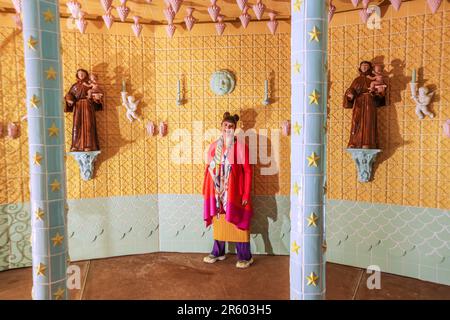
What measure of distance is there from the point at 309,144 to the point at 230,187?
7.80 feet

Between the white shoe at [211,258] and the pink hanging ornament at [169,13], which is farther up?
the pink hanging ornament at [169,13]

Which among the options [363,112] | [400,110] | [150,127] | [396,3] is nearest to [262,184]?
[363,112]

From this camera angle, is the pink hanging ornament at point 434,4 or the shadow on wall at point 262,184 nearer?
the pink hanging ornament at point 434,4

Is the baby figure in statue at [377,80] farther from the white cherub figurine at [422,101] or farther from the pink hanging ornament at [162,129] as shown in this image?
the pink hanging ornament at [162,129]

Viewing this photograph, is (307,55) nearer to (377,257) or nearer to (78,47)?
(377,257)

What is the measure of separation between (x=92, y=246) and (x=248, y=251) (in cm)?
216

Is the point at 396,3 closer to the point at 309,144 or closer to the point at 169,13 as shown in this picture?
the point at 169,13

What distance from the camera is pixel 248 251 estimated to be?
452 cm

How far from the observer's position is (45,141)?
6.79 feet

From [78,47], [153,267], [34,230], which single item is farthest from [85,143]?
[34,230]

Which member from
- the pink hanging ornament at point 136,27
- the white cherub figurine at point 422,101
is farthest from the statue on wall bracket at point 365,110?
the pink hanging ornament at point 136,27

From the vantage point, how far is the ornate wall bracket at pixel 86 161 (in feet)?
14.8

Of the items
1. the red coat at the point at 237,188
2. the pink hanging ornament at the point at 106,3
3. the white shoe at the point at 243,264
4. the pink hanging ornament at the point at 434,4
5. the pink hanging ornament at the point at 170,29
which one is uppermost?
the pink hanging ornament at the point at 106,3

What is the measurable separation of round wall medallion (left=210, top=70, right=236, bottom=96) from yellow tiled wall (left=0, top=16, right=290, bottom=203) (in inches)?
3.6
